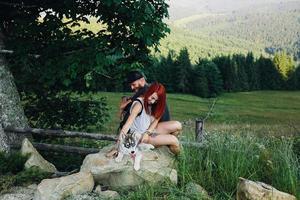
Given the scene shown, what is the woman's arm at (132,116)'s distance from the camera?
8.60m

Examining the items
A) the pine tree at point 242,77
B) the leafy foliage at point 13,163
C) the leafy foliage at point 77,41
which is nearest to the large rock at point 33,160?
the leafy foliage at point 13,163

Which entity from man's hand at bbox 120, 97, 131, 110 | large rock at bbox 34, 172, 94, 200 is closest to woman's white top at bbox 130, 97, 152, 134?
man's hand at bbox 120, 97, 131, 110

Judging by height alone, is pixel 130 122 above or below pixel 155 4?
below

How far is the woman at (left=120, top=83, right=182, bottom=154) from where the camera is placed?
8.84m

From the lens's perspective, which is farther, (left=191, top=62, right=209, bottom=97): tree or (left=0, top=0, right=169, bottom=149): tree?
(left=191, top=62, right=209, bottom=97): tree

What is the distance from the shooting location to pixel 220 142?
30.1 feet

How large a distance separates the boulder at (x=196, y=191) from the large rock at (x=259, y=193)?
1.86 ft

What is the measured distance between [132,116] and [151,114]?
502 mm

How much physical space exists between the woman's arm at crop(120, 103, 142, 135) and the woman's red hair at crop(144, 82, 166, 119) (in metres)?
0.18

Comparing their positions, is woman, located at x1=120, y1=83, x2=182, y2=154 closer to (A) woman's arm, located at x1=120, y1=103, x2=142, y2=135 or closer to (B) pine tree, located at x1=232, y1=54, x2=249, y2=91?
(A) woman's arm, located at x1=120, y1=103, x2=142, y2=135

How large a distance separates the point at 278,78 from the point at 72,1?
5250 inches

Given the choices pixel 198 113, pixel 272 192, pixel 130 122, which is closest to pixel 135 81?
pixel 130 122

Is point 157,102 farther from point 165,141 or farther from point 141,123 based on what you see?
point 165,141

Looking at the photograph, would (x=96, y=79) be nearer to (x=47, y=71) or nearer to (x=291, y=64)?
(x=47, y=71)
